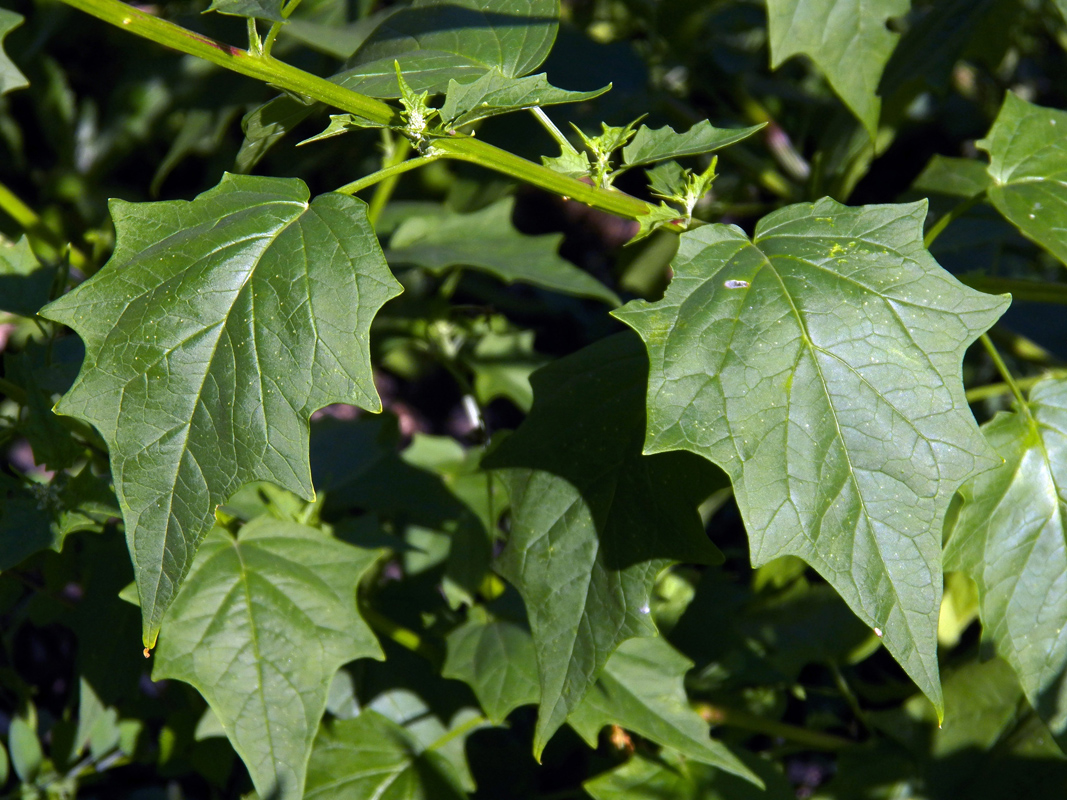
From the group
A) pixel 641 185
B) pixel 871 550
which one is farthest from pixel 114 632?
A: pixel 641 185

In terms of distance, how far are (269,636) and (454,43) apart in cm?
98

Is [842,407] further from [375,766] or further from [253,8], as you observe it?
[375,766]

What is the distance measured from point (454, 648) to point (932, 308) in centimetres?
103

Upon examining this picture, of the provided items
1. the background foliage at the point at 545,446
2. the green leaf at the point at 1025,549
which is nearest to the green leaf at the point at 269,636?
the background foliage at the point at 545,446

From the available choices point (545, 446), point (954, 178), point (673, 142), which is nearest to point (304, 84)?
point (673, 142)

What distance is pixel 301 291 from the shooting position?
1.08 meters

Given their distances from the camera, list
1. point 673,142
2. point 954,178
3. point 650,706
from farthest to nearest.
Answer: point 954,178
point 650,706
point 673,142

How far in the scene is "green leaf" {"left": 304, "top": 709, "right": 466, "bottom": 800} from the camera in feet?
5.29

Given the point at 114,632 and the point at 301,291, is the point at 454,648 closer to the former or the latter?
the point at 114,632

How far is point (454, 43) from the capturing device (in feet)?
4.54

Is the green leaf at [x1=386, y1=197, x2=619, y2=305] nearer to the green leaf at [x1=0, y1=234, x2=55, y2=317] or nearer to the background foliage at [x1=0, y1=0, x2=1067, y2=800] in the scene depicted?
the background foliage at [x1=0, y1=0, x2=1067, y2=800]

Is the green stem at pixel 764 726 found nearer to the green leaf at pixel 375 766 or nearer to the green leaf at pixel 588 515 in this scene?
the green leaf at pixel 375 766

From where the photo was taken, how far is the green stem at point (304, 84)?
44.1 inches

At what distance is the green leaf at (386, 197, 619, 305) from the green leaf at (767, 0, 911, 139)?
0.61 m
